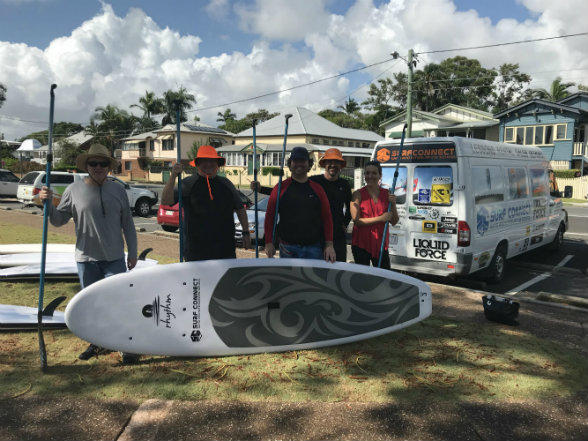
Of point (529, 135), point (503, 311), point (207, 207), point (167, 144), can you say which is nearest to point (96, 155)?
point (207, 207)

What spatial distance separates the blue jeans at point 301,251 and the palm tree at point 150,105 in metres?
57.5

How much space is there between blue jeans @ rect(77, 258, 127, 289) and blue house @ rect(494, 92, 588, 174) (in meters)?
34.5

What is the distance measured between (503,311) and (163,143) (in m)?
51.0

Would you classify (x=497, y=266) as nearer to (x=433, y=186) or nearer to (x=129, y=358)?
(x=433, y=186)

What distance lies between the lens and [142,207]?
1719cm

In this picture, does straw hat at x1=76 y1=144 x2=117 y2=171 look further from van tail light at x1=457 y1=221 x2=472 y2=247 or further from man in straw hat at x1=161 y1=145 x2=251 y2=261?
van tail light at x1=457 y1=221 x2=472 y2=247

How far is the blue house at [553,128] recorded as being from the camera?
32.1 m

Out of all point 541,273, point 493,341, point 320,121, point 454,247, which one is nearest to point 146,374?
point 493,341

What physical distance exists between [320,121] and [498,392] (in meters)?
42.9

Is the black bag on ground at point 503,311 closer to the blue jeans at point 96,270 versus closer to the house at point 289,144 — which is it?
the blue jeans at point 96,270

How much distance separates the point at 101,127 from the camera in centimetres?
5638

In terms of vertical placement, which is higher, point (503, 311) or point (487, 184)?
point (487, 184)

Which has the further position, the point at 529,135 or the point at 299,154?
the point at 529,135

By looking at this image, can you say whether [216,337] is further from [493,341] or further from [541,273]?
[541,273]
